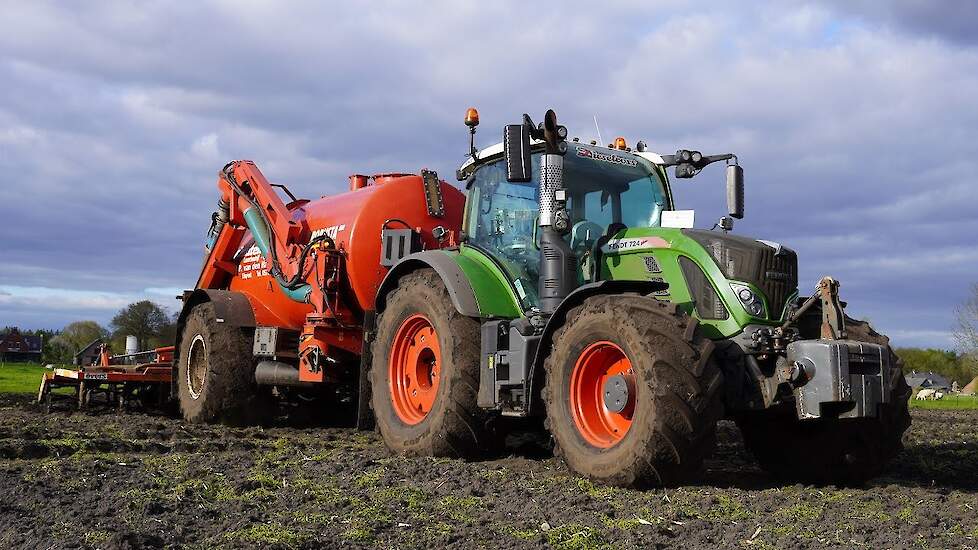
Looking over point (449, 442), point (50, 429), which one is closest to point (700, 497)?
point (449, 442)

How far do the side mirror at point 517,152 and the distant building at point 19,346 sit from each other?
58206 millimetres

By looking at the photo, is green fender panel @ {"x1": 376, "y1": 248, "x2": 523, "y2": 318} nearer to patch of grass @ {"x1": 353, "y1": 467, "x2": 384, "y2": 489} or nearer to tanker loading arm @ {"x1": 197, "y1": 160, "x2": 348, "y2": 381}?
patch of grass @ {"x1": 353, "y1": 467, "x2": 384, "y2": 489}

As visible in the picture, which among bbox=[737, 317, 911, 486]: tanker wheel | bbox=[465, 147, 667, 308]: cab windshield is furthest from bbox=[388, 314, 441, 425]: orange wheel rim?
bbox=[737, 317, 911, 486]: tanker wheel

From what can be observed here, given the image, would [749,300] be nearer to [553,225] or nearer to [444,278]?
[553,225]

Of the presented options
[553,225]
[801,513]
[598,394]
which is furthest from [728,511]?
[553,225]

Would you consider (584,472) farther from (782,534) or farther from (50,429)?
(50,429)

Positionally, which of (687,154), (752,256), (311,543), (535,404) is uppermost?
(687,154)

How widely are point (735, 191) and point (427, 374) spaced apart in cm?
309

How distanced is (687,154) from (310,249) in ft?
14.4

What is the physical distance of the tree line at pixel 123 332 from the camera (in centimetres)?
2197

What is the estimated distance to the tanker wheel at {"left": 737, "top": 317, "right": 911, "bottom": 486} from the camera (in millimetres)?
6734

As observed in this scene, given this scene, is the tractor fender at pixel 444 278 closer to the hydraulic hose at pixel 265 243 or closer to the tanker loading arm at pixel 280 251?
the tanker loading arm at pixel 280 251

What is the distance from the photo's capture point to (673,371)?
5719 mm

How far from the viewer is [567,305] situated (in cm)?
670
